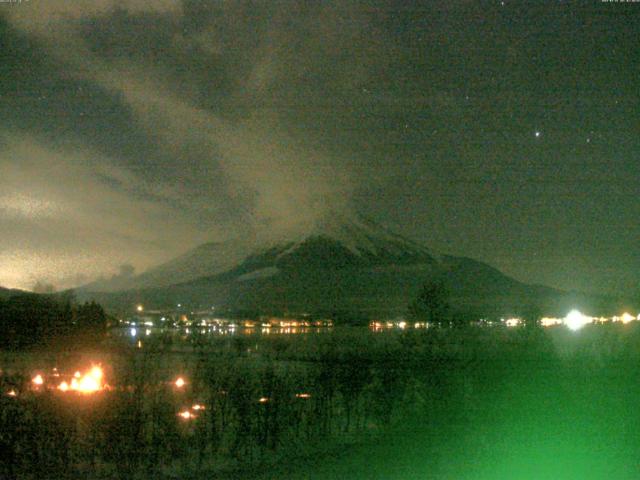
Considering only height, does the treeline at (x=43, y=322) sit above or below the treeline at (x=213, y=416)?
above

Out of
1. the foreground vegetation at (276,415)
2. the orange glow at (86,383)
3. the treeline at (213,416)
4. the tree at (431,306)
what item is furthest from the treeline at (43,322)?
the tree at (431,306)

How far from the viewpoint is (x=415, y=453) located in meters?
11.4

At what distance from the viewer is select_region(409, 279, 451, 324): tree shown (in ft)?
140

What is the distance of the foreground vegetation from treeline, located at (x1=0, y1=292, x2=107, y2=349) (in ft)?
40.0

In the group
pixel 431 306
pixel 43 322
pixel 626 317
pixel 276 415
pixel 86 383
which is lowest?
pixel 276 415

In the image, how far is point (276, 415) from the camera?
12445 millimetres

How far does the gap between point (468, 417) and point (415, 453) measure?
119 inches

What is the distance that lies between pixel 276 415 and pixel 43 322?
18582 mm

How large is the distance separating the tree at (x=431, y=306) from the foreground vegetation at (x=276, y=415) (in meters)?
24.1

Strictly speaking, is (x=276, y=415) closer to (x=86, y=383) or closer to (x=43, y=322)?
(x=86, y=383)

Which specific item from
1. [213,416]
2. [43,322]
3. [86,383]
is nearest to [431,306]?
[43,322]

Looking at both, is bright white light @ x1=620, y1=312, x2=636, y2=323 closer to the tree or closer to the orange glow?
the tree

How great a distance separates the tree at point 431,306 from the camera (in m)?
42.5

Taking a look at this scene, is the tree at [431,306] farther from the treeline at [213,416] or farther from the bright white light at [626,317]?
the treeline at [213,416]
